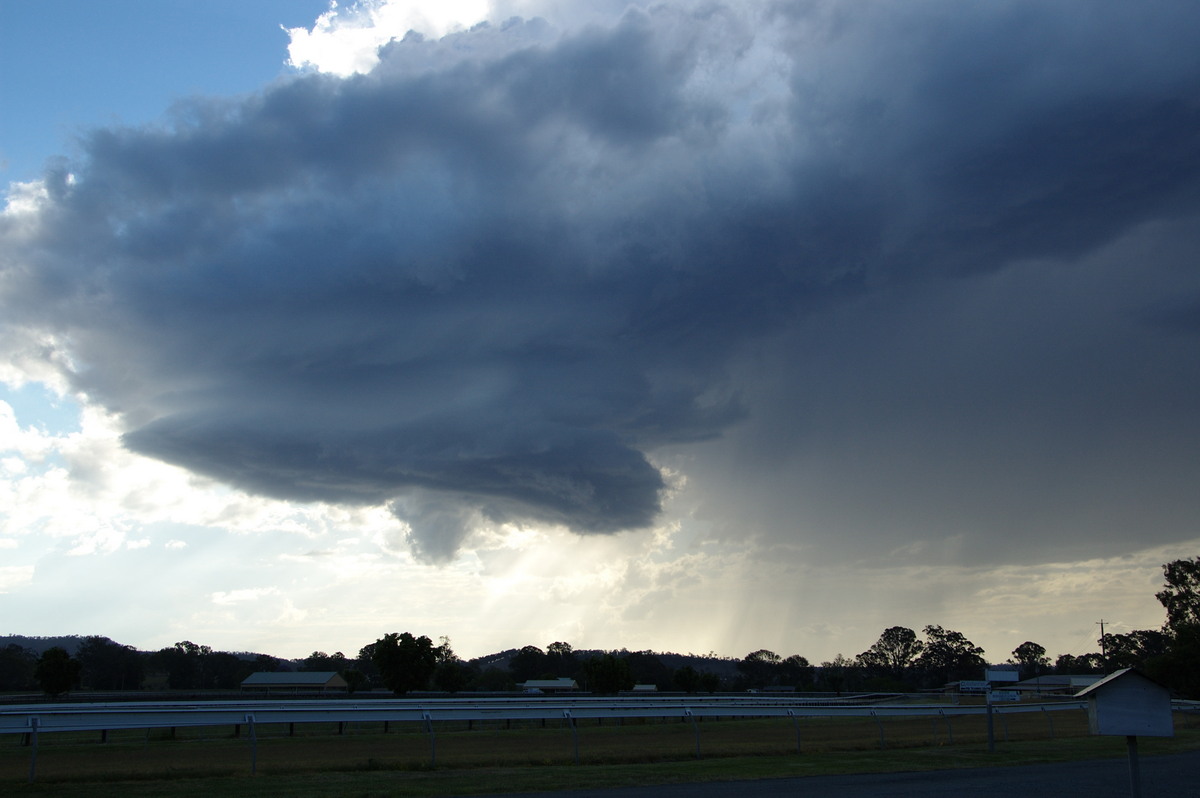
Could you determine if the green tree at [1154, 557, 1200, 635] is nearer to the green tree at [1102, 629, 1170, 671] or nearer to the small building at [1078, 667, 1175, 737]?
the green tree at [1102, 629, 1170, 671]

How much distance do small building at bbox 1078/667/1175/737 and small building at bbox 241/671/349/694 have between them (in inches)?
5989

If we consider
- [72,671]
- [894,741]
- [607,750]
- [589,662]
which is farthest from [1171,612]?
[72,671]

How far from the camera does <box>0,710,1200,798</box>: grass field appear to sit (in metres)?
23.8

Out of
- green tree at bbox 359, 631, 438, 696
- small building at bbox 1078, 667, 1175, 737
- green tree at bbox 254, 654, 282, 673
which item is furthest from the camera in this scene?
green tree at bbox 254, 654, 282, 673

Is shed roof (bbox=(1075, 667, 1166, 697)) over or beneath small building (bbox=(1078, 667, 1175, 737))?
over

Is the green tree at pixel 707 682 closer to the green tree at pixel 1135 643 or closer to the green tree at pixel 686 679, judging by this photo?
the green tree at pixel 686 679

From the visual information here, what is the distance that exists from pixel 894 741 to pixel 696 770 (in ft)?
69.7

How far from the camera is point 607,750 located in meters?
36.8

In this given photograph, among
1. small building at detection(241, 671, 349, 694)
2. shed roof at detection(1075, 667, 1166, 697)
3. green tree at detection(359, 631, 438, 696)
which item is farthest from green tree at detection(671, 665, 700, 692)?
shed roof at detection(1075, 667, 1166, 697)

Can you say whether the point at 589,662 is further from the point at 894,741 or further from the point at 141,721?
the point at 141,721

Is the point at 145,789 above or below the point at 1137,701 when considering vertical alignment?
below

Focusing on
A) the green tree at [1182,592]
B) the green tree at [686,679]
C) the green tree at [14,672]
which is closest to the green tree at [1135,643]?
the green tree at [1182,592]

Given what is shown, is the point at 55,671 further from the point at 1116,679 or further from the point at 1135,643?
the point at 1135,643

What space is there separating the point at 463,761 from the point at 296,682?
451 feet
